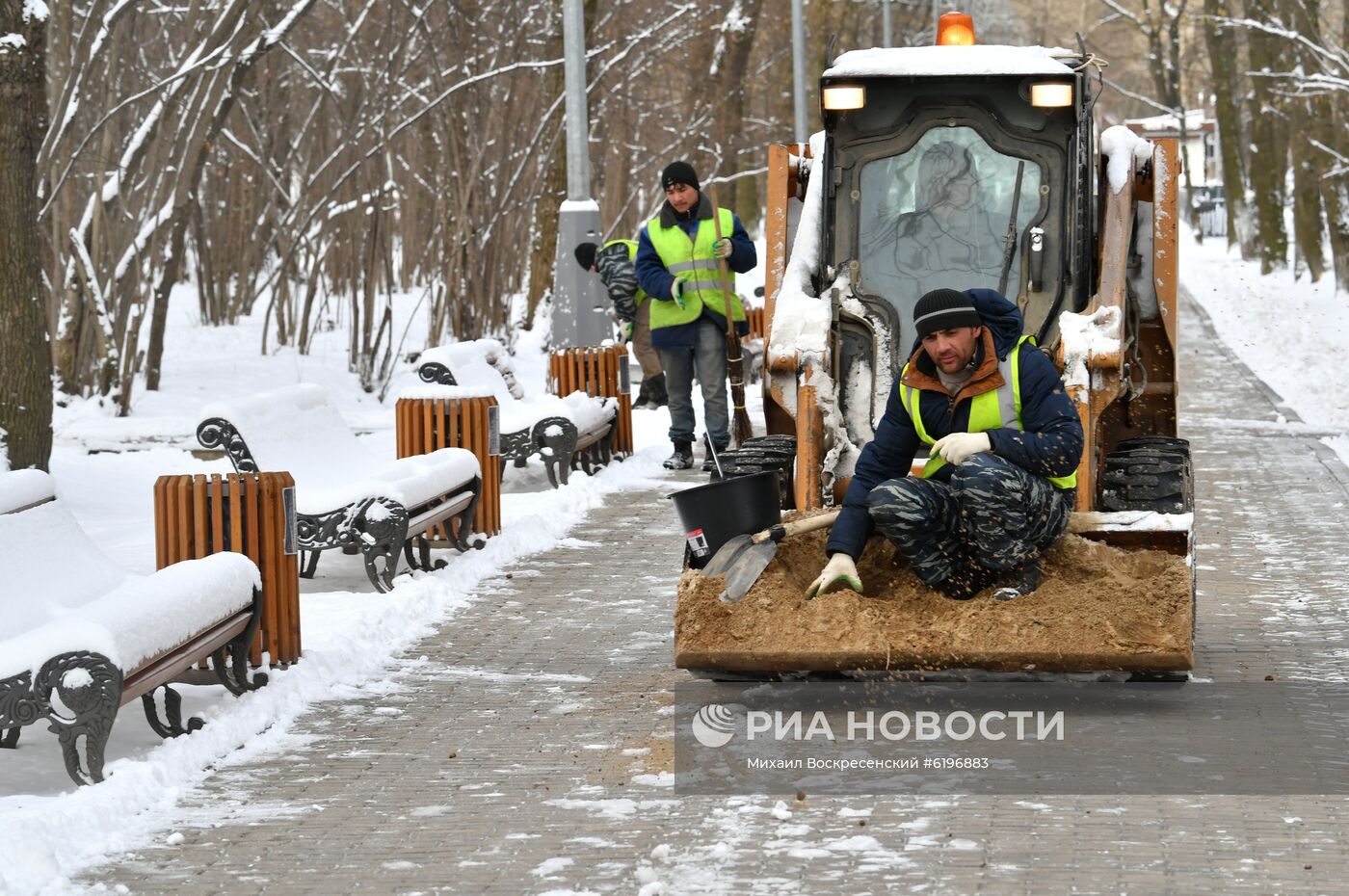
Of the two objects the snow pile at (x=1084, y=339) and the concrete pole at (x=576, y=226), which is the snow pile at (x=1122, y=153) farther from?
the concrete pole at (x=576, y=226)

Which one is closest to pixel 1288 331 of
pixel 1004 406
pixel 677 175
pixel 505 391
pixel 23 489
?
pixel 505 391

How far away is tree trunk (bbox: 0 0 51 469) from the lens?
10.5m

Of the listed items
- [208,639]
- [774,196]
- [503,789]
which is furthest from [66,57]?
[503,789]

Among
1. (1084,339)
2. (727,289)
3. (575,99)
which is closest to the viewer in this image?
(1084,339)

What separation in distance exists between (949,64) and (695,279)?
433 cm

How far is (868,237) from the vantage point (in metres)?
8.72

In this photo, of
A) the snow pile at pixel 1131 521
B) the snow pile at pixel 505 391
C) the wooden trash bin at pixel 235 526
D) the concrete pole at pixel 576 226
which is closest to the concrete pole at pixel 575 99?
the concrete pole at pixel 576 226

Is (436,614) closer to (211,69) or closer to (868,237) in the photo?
(868,237)

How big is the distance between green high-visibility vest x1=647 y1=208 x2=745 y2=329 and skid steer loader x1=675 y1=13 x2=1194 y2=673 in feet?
11.9

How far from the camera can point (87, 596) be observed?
6891 mm

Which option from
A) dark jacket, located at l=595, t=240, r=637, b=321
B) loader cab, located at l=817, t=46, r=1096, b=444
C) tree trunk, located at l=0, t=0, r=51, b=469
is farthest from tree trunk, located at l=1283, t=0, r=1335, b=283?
tree trunk, located at l=0, t=0, r=51, b=469

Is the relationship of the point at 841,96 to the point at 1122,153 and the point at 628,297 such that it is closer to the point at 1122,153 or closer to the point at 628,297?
the point at 1122,153

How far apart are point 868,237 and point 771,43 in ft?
119

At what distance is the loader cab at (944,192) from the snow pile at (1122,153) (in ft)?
0.33
